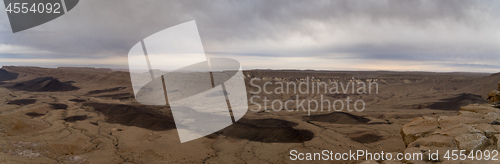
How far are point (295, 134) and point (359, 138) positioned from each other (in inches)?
200

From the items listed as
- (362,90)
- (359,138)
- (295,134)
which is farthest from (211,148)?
(362,90)

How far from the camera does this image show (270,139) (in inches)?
831

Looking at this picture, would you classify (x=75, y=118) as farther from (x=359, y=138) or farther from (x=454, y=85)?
Result: (x=454, y=85)

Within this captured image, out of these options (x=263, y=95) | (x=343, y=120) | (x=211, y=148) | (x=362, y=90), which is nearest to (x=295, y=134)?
(x=211, y=148)

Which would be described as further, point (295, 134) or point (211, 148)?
point (295, 134)

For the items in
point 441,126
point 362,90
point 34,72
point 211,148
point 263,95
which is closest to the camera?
point 441,126

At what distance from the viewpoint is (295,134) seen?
71.8 ft

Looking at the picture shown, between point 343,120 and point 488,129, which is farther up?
point 488,129

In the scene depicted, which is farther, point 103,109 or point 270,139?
point 103,109

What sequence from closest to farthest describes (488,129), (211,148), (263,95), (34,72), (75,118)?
(488,129) → (211,148) → (75,118) → (263,95) → (34,72)

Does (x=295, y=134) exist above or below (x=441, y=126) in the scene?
below

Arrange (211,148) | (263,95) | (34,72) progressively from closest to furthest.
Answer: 1. (211,148)
2. (263,95)
3. (34,72)

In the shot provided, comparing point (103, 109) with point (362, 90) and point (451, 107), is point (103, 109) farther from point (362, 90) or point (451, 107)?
point (362, 90)

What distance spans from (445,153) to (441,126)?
300cm
